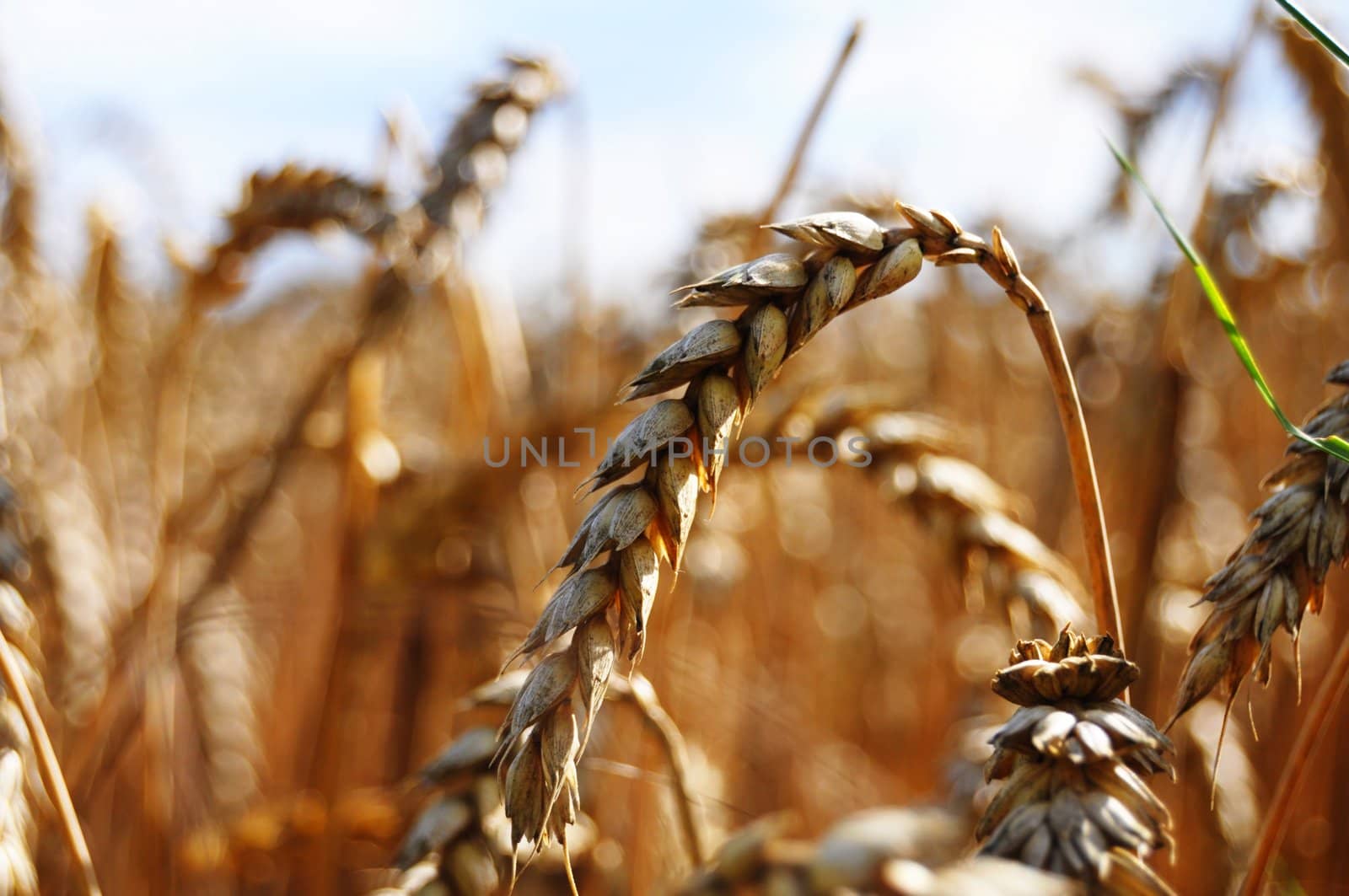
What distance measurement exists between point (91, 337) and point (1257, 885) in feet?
6.39

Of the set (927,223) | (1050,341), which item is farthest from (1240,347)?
(927,223)

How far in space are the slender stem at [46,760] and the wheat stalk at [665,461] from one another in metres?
0.36

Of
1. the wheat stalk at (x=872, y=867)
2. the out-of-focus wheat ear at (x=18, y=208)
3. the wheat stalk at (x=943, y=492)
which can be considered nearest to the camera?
the wheat stalk at (x=872, y=867)

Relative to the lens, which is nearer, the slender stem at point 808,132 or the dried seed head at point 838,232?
the dried seed head at point 838,232

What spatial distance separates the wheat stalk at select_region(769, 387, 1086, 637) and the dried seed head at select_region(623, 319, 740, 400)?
401 millimetres

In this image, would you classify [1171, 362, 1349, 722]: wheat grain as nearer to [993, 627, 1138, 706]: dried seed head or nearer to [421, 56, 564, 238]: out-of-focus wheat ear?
[993, 627, 1138, 706]: dried seed head

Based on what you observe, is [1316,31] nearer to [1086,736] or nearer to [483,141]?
[1086,736]

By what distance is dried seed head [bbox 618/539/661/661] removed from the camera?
56 cm

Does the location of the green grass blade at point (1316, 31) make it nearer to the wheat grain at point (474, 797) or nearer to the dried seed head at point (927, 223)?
the dried seed head at point (927, 223)

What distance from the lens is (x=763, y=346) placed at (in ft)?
1.91

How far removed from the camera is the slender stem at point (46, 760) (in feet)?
2.25

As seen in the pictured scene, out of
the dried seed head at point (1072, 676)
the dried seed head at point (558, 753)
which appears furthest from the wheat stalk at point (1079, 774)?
the dried seed head at point (558, 753)

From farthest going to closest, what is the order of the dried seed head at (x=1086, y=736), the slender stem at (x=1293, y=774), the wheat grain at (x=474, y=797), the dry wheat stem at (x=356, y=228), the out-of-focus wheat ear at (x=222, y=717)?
the out-of-focus wheat ear at (x=222, y=717) → the dry wheat stem at (x=356, y=228) → the wheat grain at (x=474, y=797) → the slender stem at (x=1293, y=774) → the dried seed head at (x=1086, y=736)

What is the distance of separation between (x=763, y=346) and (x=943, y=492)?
45 cm
